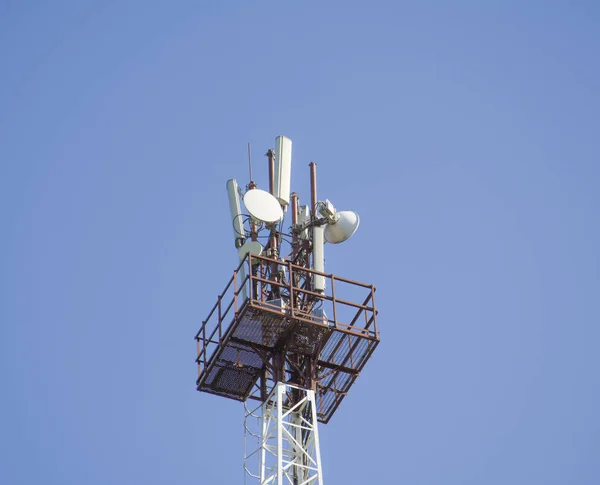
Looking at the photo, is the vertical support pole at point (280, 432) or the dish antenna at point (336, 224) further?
the dish antenna at point (336, 224)

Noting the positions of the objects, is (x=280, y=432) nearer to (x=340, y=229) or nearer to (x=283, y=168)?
(x=340, y=229)

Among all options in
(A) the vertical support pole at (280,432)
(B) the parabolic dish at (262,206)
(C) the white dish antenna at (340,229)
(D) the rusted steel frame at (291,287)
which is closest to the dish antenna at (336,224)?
(C) the white dish antenna at (340,229)

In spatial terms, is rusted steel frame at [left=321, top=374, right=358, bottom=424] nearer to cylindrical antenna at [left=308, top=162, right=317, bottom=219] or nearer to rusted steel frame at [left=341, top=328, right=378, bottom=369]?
rusted steel frame at [left=341, top=328, right=378, bottom=369]

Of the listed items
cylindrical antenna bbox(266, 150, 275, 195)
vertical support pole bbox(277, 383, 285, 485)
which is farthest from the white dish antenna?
vertical support pole bbox(277, 383, 285, 485)

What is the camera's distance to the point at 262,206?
187ft

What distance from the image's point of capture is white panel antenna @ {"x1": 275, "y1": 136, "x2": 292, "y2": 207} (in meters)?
58.1

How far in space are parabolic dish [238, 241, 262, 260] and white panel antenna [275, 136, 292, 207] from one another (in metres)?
2.05

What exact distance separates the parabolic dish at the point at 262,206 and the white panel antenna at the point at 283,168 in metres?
0.90

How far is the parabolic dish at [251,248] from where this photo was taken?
56688 millimetres

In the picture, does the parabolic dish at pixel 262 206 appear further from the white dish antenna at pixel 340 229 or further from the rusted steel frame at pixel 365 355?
the rusted steel frame at pixel 365 355

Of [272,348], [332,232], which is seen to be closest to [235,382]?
[272,348]

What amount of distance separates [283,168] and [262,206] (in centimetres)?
244

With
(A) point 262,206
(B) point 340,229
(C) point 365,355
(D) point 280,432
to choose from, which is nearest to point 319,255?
(B) point 340,229

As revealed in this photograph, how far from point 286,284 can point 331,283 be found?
1568 millimetres
